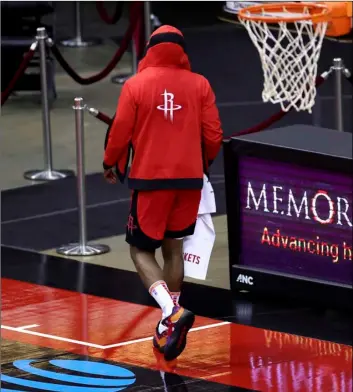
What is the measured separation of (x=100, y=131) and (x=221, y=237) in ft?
14.0

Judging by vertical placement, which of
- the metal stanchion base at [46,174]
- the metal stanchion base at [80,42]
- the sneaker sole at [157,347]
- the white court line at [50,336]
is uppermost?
the metal stanchion base at [80,42]

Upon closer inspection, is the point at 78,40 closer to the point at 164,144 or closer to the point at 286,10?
the point at 286,10

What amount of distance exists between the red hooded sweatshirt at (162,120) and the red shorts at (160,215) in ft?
0.26

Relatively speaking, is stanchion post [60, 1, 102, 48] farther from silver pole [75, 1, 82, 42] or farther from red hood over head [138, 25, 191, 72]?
red hood over head [138, 25, 191, 72]

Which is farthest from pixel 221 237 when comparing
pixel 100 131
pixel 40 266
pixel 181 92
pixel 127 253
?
pixel 100 131

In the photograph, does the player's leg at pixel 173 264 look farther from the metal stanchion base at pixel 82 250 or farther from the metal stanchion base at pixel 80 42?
the metal stanchion base at pixel 80 42

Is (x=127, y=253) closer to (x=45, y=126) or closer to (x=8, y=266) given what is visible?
(x=8, y=266)

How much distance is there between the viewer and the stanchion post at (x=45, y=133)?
1195 centimetres

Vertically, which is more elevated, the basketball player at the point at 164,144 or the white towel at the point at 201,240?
the basketball player at the point at 164,144

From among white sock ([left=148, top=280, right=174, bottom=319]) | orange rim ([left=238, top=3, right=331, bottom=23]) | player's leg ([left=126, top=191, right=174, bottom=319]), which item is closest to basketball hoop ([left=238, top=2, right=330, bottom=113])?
orange rim ([left=238, top=3, right=331, bottom=23])

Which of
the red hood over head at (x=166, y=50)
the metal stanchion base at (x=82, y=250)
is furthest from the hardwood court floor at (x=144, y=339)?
the red hood over head at (x=166, y=50)

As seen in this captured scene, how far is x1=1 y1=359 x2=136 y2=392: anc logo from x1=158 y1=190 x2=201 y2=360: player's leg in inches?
12.5

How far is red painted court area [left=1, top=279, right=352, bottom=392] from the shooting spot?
7.08 meters

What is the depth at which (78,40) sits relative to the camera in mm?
18906
